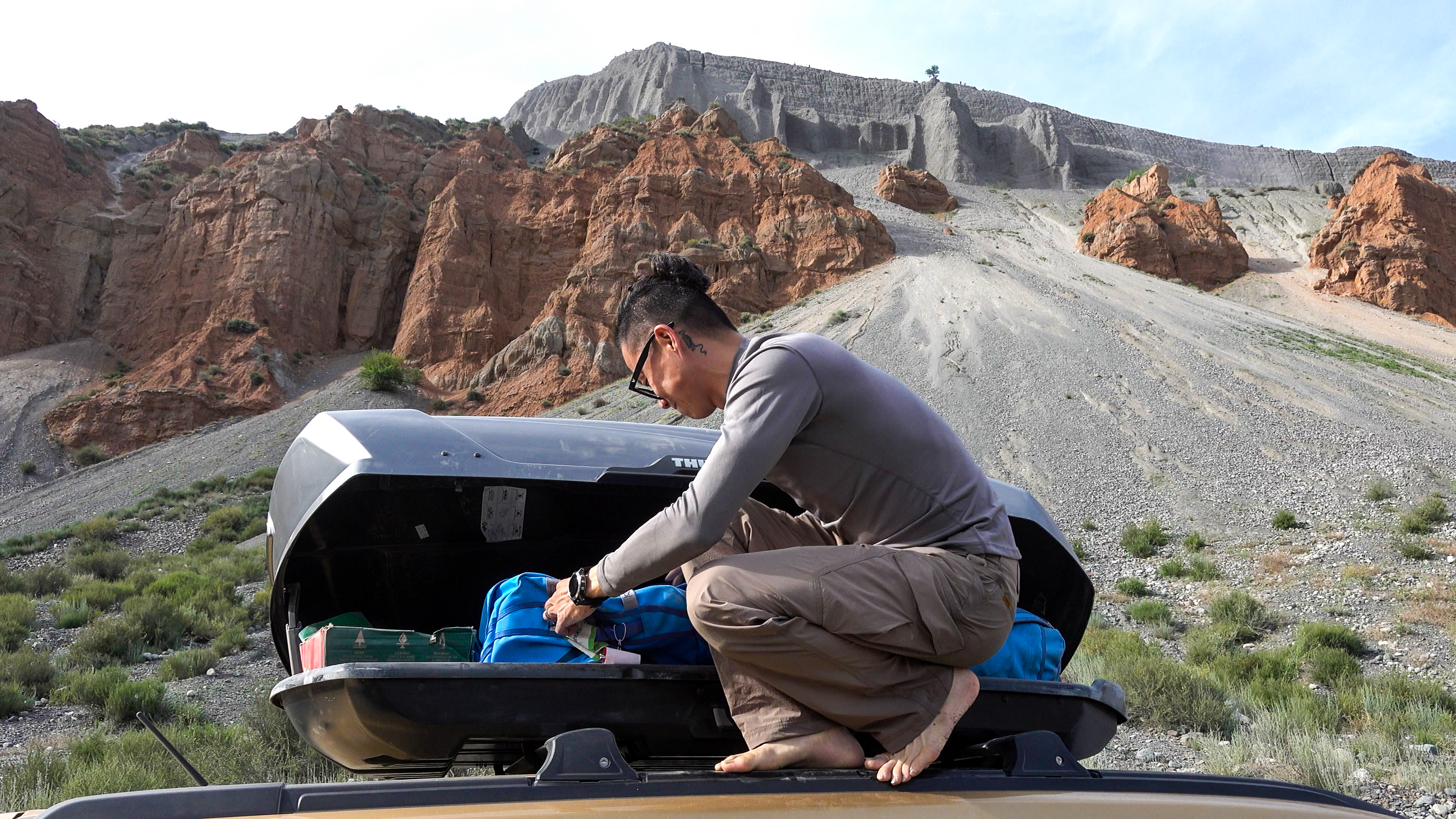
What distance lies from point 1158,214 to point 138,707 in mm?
57919

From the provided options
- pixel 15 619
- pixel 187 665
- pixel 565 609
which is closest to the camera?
pixel 565 609

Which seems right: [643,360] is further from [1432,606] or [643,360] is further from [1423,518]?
[1423,518]

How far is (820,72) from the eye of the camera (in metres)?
94.1

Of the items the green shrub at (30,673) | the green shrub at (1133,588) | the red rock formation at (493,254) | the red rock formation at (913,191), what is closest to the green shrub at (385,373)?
the red rock formation at (493,254)

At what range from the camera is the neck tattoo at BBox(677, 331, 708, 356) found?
2615mm

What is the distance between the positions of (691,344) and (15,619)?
1153 cm

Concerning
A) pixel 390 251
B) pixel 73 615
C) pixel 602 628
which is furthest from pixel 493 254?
pixel 602 628

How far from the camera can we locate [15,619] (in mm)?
10539

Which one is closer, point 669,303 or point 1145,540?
point 669,303

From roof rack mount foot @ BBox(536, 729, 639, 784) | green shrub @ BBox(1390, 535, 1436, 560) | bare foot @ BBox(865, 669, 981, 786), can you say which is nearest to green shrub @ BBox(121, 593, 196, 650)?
roof rack mount foot @ BBox(536, 729, 639, 784)

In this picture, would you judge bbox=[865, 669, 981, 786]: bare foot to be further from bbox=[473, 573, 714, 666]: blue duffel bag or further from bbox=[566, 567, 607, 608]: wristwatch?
bbox=[566, 567, 607, 608]: wristwatch

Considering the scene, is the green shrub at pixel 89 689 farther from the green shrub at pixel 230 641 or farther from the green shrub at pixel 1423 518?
the green shrub at pixel 1423 518

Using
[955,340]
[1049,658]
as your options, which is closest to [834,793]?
[1049,658]

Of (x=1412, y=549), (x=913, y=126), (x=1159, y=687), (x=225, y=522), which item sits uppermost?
(x=913, y=126)
